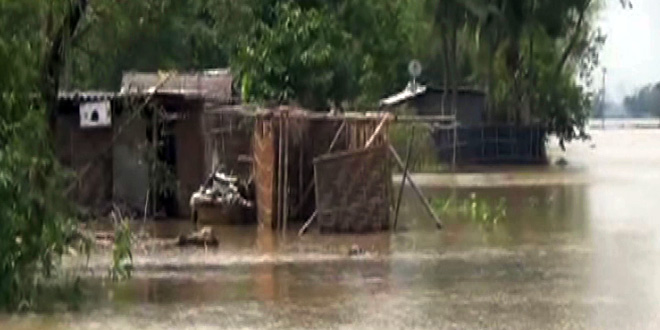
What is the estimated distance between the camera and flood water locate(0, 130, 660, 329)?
1520cm

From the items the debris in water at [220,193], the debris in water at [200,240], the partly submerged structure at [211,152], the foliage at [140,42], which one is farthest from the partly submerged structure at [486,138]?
the debris in water at [200,240]

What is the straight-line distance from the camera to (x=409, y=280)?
18.6m

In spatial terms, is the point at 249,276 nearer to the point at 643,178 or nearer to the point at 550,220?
the point at 550,220

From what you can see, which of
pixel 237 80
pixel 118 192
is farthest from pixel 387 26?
pixel 118 192

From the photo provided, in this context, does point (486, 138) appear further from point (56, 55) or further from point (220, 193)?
point (56, 55)

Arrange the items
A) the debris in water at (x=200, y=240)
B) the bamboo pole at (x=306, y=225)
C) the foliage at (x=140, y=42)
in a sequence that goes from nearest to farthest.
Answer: the foliage at (x=140, y=42) < the debris in water at (x=200, y=240) < the bamboo pole at (x=306, y=225)

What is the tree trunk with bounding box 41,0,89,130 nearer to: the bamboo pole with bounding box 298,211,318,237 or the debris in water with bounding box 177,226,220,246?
the debris in water with bounding box 177,226,220,246

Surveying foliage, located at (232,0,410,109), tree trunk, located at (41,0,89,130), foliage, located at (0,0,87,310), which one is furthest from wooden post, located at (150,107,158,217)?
foliage, located at (0,0,87,310)

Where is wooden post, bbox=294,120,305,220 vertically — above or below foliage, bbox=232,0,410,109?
below

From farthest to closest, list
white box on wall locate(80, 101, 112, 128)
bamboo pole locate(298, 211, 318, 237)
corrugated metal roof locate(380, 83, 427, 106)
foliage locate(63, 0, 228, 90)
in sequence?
corrugated metal roof locate(380, 83, 427, 106) → white box on wall locate(80, 101, 112, 128) → bamboo pole locate(298, 211, 318, 237) → foliage locate(63, 0, 228, 90)

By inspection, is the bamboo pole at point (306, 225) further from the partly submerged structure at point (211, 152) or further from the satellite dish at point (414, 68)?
the satellite dish at point (414, 68)

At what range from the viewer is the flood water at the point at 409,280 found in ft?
49.9

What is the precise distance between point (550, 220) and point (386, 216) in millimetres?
3911

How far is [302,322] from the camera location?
15.2m
